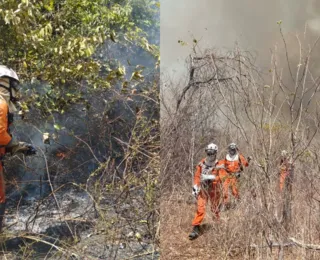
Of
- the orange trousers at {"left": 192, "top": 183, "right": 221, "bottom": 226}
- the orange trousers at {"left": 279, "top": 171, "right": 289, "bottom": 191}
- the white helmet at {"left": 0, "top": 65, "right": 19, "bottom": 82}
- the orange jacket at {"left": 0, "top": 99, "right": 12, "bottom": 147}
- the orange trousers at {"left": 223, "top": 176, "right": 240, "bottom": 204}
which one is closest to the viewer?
the orange jacket at {"left": 0, "top": 99, "right": 12, "bottom": 147}

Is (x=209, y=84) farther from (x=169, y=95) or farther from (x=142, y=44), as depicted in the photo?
(x=142, y=44)

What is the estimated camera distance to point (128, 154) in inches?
95.4

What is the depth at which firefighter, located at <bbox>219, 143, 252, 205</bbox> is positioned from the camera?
318 centimetres

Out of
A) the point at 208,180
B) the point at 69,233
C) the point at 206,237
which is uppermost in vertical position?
the point at 69,233

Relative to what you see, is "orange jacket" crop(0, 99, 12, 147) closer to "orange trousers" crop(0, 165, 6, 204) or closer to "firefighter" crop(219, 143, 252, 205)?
"orange trousers" crop(0, 165, 6, 204)

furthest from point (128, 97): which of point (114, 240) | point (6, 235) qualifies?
point (6, 235)

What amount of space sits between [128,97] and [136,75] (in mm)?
127

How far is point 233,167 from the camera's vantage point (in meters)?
3.60

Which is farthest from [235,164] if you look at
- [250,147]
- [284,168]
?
[250,147]

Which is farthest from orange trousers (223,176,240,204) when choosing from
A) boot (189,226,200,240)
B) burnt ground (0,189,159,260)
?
burnt ground (0,189,159,260)

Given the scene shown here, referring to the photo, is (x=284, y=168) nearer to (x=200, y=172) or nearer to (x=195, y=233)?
(x=200, y=172)

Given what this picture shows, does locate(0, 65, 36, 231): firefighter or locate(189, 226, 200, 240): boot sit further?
locate(189, 226, 200, 240): boot

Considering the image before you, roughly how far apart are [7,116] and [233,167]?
2.09 meters

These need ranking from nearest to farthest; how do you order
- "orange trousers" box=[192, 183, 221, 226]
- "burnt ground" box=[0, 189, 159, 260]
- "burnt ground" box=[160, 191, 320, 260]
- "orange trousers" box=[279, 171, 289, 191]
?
"burnt ground" box=[0, 189, 159, 260] → "orange trousers" box=[279, 171, 289, 191] → "burnt ground" box=[160, 191, 320, 260] → "orange trousers" box=[192, 183, 221, 226]
